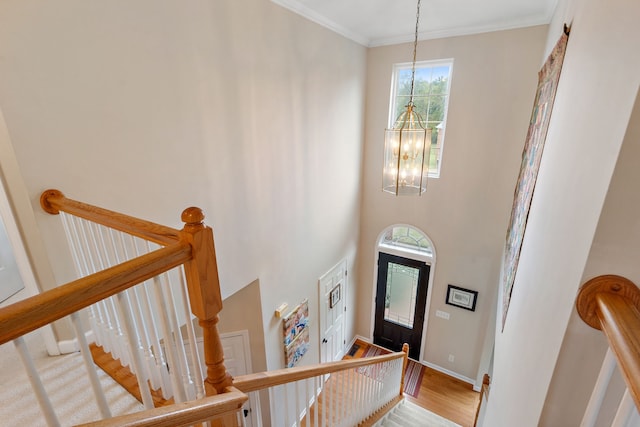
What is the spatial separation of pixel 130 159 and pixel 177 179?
14.4 inches

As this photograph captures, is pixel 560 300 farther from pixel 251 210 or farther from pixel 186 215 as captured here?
pixel 251 210

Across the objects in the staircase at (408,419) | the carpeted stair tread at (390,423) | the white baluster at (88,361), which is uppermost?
the white baluster at (88,361)

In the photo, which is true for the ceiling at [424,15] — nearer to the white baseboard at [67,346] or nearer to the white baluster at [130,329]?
the white baluster at [130,329]

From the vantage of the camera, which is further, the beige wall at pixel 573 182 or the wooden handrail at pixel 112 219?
the wooden handrail at pixel 112 219

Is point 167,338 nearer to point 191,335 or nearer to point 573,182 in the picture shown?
point 191,335

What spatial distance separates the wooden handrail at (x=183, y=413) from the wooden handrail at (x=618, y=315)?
108 cm

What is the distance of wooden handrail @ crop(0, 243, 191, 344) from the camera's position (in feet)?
2.05

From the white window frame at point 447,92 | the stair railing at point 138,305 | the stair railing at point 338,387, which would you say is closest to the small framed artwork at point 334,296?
the stair railing at point 338,387

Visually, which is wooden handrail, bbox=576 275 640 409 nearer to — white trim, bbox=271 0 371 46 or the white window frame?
white trim, bbox=271 0 371 46

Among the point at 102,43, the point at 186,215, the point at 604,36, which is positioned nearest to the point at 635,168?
the point at 604,36

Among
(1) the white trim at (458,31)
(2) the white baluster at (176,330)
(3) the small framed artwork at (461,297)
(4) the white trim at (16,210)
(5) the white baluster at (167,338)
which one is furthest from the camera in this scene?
(3) the small framed artwork at (461,297)

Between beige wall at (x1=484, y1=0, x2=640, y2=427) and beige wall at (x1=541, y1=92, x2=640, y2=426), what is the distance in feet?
0.06

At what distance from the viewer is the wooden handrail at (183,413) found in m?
0.77

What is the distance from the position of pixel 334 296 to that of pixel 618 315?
14.7 ft
